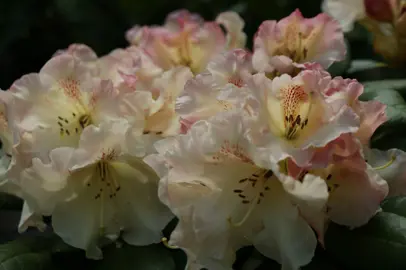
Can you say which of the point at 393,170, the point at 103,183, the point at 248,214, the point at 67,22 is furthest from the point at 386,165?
the point at 67,22

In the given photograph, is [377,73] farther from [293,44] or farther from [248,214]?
[248,214]

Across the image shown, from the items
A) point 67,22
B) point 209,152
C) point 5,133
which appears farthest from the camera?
point 67,22

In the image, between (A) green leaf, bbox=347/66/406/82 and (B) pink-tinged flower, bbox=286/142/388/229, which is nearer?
(B) pink-tinged flower, bbox=286/142/388/229

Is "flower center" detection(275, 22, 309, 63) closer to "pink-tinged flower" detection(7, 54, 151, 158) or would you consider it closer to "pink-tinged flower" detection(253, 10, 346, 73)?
"pink-tinged flower" detection(253, 10, 346, 73)

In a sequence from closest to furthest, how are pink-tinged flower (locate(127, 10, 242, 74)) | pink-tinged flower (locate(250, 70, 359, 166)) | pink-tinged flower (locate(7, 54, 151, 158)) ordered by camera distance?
pink-tinged flower (locate(250, 70, 359, 166)) → pink-tinged flower (locate(7, 54, 151, 158)) → pink-tinged flower (locate(127, 10, 242, 74))

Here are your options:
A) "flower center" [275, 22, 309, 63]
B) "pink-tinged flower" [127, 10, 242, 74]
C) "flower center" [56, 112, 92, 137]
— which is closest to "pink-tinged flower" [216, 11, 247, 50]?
"pink-tinged flower" [127, 10, 242, 74]

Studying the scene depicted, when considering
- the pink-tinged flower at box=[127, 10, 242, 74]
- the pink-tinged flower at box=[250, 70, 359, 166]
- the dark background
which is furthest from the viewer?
the dark background

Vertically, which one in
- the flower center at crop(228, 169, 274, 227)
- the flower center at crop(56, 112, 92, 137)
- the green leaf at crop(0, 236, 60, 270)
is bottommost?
the green leaf at crop(0, 236, 60, 270)
